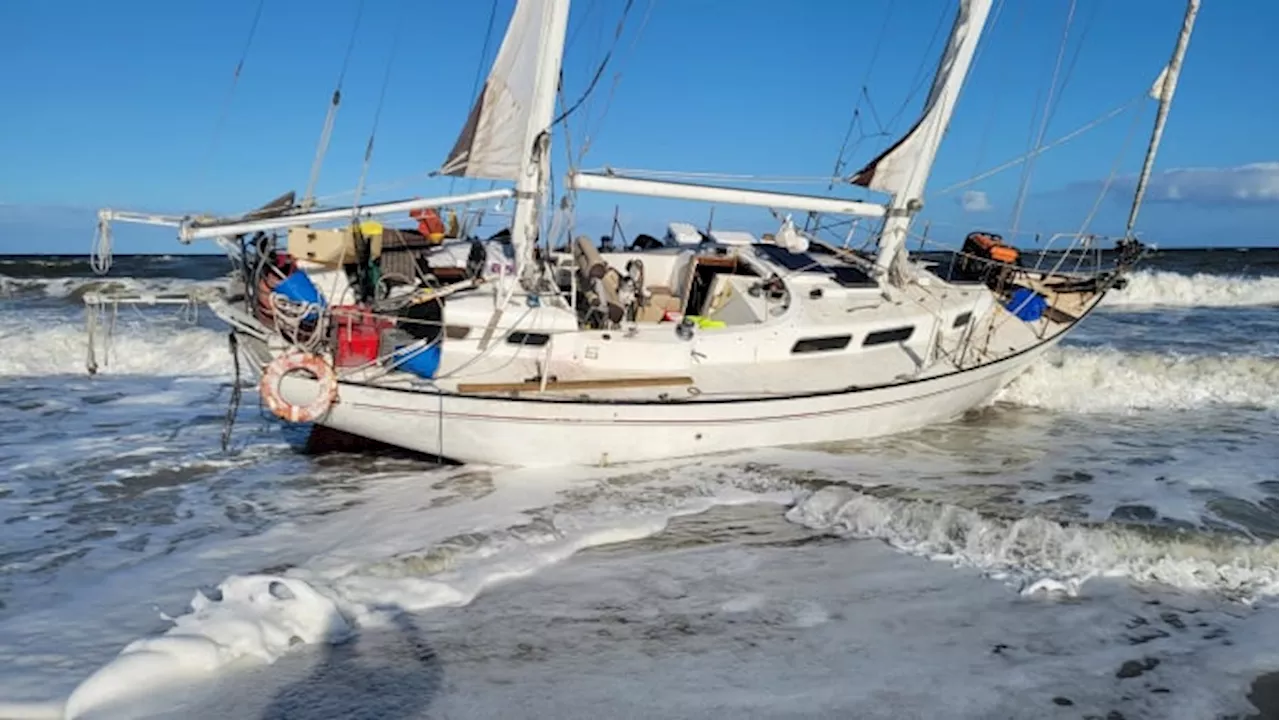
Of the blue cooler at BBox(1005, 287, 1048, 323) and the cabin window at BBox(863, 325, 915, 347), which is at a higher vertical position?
the blue cooler at BBox(1005, 287, 1048, 323)

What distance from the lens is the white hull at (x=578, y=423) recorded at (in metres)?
9.48

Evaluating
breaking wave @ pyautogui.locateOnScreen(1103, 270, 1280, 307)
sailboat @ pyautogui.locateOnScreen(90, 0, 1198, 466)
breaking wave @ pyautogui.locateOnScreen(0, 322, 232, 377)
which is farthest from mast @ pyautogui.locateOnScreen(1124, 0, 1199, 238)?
breaking wave @ pyautogui.locateOnScreen(1103, 270, 1280, 307)

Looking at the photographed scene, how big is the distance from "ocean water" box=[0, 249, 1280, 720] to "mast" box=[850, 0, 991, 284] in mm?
3229

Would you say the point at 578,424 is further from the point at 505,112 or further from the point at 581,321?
the point at 505,112

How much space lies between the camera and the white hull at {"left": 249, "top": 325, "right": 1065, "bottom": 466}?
9484 mm

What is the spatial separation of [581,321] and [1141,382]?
12.9m

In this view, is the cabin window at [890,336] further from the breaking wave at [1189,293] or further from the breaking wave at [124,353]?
the breaking wave at [1189,293]

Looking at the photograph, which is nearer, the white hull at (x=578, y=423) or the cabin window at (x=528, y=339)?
the white hull at (x=578, y=423)

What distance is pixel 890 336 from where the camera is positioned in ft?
40.9

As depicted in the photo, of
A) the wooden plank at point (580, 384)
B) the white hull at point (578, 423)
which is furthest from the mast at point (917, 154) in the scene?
the wooden plank at point (580, 384)

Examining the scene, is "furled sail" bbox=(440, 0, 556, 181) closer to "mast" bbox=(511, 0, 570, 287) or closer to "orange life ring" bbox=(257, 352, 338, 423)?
"mast" bbox=(511, 0, 570, 287)

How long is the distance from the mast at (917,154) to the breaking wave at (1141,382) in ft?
16.0

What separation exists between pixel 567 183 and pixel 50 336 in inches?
671

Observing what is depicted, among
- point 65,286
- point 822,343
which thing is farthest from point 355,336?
point 65,286
